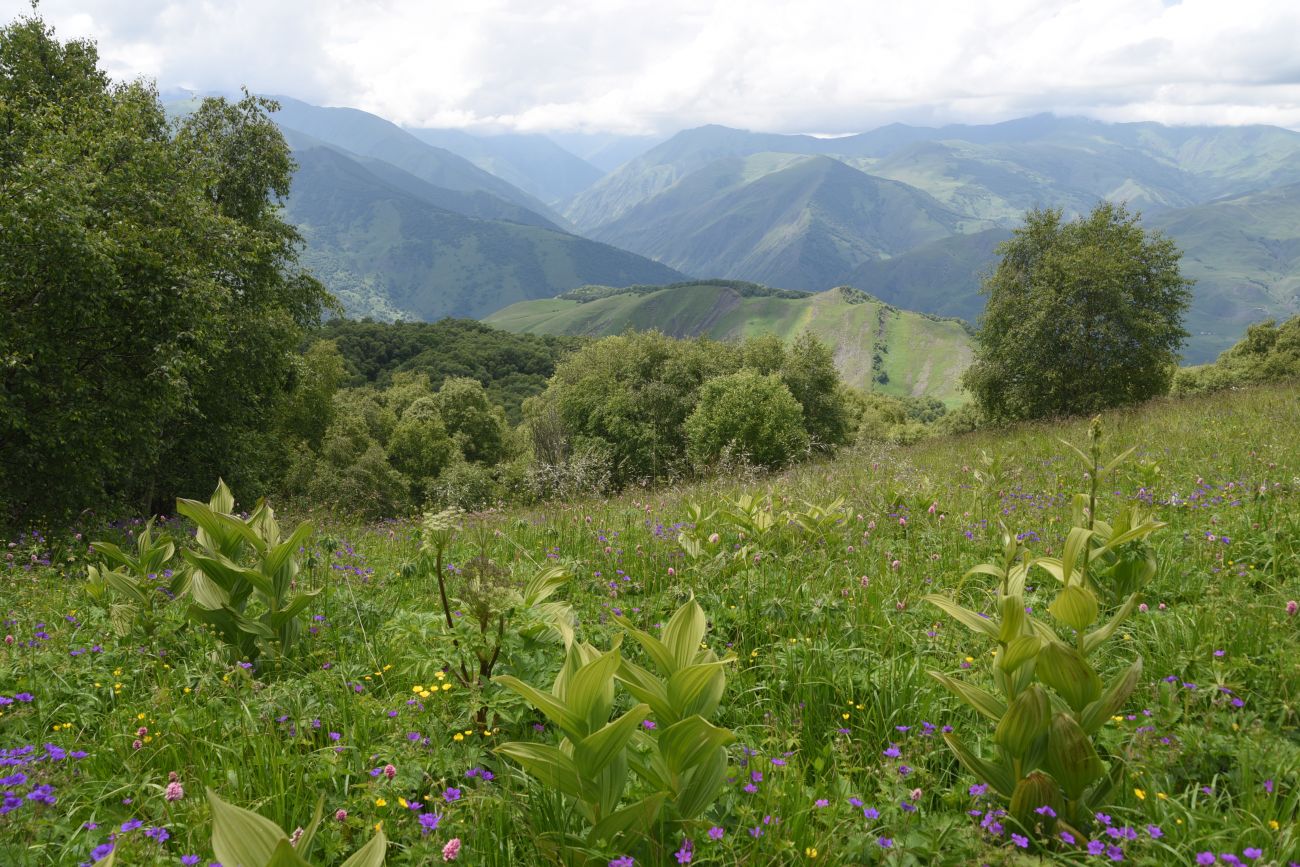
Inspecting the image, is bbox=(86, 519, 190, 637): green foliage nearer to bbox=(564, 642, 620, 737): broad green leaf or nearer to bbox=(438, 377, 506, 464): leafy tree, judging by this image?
bbox=(564, 642, 620, 737): broad green leaf

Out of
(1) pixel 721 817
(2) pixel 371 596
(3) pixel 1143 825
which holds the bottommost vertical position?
(2) pixel 371 596

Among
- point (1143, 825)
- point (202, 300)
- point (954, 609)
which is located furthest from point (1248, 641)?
point (202, 300)

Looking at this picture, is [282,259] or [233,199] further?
[282,259]

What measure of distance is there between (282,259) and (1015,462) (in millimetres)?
25524

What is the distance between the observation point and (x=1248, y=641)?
11.4 ft

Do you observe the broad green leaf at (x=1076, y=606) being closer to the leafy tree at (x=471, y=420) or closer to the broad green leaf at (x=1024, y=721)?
the broad green leaf at (x=1024, y=721)

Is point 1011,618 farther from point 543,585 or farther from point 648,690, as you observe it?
point 543,585

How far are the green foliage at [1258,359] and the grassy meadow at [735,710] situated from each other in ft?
164

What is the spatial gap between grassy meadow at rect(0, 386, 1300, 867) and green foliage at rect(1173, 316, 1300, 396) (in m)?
49.9

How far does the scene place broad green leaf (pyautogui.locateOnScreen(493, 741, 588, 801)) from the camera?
7.27 feet

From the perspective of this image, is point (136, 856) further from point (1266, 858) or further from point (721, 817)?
point (1266, 858)

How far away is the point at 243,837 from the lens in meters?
1.74

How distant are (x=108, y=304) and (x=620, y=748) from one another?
15.3m

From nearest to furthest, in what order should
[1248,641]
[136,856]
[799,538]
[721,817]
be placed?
1. [136,856]
2. [721,817]
3. [1248,641]
4. [799,538]
